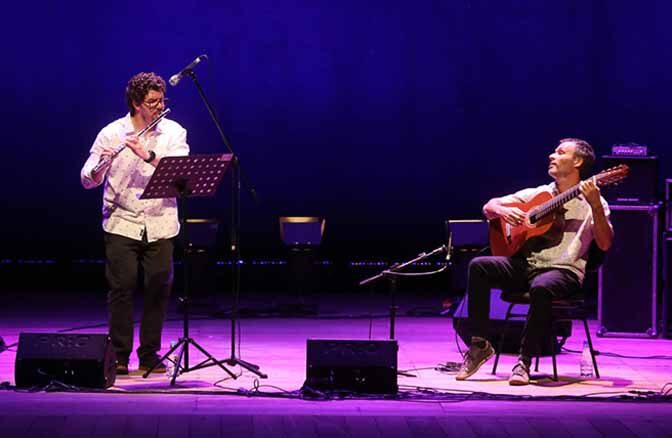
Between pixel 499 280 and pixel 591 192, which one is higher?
pixel 591 192

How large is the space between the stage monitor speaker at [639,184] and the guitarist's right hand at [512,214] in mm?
1510

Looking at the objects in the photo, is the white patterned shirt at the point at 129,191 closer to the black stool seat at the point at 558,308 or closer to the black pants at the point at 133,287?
the black pants at the point at 133,287

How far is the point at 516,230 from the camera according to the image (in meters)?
5.80

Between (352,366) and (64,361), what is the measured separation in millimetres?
1358

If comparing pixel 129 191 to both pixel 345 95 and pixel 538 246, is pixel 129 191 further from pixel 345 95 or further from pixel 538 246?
pixel 345 95

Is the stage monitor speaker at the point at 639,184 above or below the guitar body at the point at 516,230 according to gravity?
above

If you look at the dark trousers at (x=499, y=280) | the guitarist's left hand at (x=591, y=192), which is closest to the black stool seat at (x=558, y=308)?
the dark trousers at (x=499, y=280)

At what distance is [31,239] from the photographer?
31.9 ft

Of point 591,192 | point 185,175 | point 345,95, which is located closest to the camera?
point 185,175

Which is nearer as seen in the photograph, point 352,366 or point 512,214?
point 352,366

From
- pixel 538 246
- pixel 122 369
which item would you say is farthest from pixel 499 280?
pixel 122 369

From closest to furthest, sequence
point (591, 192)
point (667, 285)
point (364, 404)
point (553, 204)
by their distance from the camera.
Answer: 1. point (364, 404)
2. point (591, 192)
3. point (553, 204)
4. point (667, 285)

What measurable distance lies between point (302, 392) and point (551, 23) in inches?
206

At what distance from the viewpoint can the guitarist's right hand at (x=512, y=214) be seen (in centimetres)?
574
